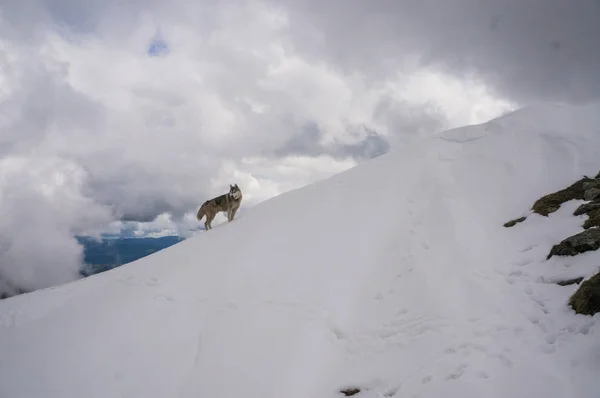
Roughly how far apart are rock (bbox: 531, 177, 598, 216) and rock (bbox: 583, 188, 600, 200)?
0.38 ft

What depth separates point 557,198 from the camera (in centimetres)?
1108

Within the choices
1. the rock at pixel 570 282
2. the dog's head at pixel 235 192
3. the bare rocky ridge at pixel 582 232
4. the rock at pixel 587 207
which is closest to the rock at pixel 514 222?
the bare rocky ridge at pixel 582 232

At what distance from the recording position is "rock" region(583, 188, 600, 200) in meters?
10.3

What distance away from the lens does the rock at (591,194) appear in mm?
10289

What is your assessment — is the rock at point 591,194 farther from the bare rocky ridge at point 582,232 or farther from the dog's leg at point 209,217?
the dog's leg at point 209,217

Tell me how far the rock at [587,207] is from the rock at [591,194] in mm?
509

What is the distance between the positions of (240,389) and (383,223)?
25.3ft

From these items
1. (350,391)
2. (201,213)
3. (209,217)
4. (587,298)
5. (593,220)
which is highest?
(201,213)

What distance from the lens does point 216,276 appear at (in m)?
12.6

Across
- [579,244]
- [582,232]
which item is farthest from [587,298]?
[582,232]

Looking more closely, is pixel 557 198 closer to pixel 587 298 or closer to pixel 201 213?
pixel 587 298

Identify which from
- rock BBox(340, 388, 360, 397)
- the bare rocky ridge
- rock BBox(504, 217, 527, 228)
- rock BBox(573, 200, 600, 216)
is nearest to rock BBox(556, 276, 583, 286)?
the bare rocky ridge

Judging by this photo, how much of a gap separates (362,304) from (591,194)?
26.1 ft

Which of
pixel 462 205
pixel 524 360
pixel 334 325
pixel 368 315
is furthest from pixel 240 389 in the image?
pixel 462 205
